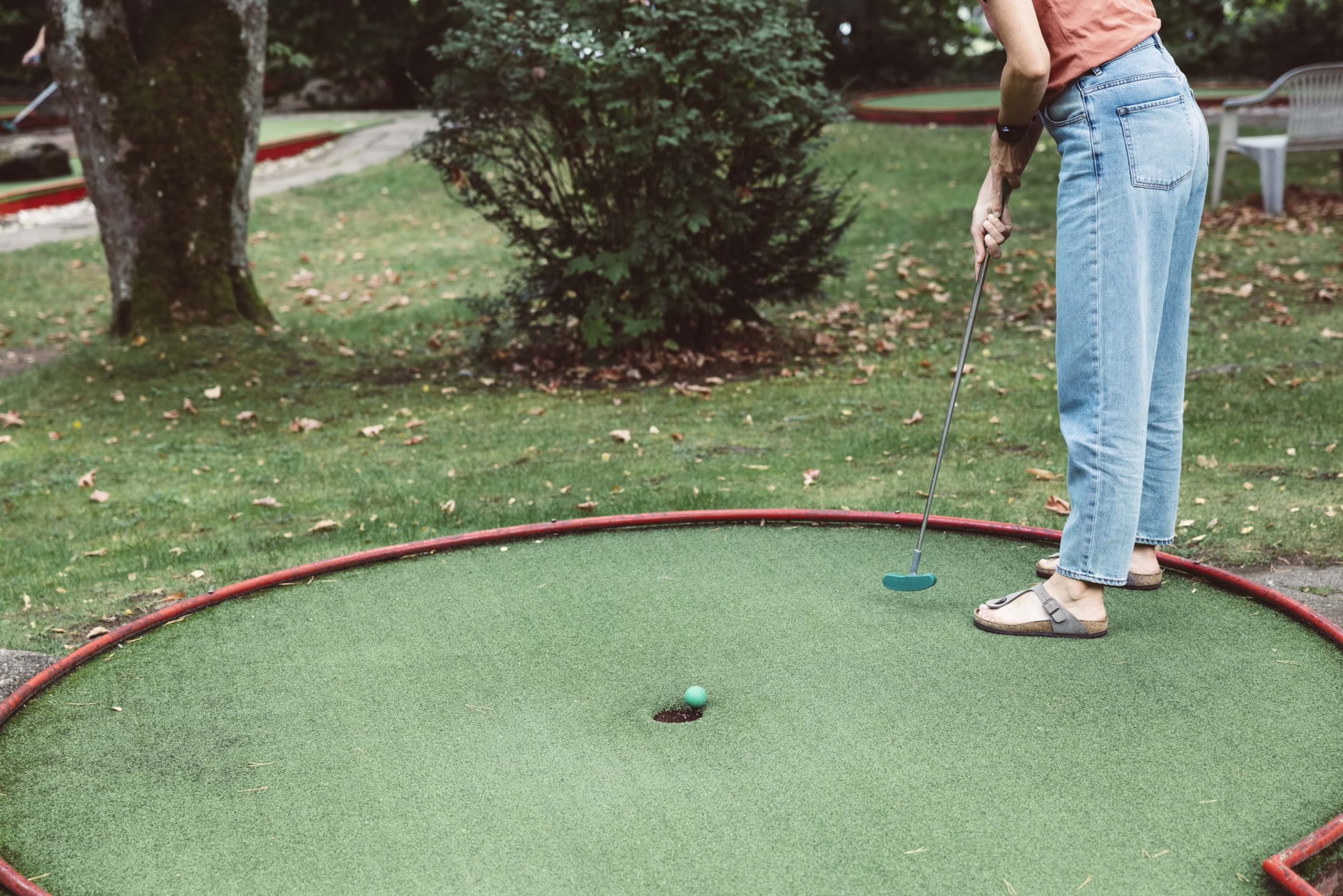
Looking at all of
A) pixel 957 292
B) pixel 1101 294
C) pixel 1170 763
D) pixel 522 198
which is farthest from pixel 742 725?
pixel 957 292

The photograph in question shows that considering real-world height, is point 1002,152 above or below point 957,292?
above

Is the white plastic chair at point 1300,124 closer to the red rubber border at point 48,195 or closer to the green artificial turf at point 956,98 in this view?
the green artificial turf at point 956,98

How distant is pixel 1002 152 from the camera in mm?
2605

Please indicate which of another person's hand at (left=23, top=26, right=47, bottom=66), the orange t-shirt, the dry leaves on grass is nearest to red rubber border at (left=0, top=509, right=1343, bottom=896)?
the orange t-shirt

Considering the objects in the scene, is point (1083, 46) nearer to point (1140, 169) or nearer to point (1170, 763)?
point (1140, 169)

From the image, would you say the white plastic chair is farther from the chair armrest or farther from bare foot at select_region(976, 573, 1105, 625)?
bare foot at select_region(976, 573, 1105, 625)

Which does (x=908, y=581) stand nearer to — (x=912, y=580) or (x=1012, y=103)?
(x=912, y=580)

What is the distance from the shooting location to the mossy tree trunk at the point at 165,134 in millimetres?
6301

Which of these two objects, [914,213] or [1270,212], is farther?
[914,213]

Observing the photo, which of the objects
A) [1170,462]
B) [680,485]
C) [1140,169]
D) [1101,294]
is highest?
[1140,169]

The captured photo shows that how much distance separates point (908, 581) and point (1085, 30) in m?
1.31

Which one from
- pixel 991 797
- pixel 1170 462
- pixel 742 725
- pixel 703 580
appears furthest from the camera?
pixel 703 580

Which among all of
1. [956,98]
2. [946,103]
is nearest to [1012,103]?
[946,103]

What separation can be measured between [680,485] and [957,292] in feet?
13.0
